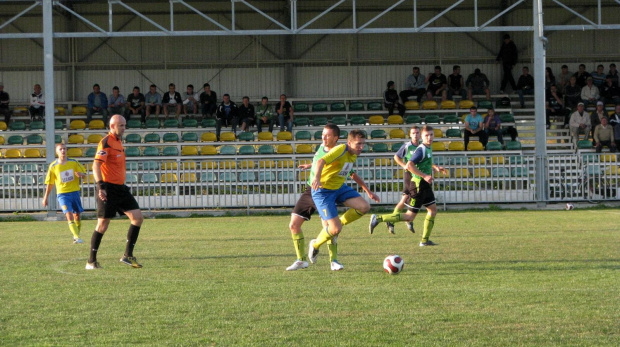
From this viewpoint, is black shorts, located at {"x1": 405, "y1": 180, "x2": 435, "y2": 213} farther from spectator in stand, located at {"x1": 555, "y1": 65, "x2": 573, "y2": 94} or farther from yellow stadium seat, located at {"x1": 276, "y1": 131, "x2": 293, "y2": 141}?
spectator in stand, located at {"x1": 555, "y1": 65, "x2": 573, "y2": 94}

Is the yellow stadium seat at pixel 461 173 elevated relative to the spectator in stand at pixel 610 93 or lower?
lower

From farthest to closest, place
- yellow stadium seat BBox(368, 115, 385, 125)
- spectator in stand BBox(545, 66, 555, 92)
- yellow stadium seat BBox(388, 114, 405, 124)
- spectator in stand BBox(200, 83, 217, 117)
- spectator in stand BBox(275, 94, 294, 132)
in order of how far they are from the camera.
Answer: spectator in stand BBox(545, 66, 555, 92), spectator in stand BBox(200, 83, 217, 117), yellow stadium seat BBox(368, 115, 385, 125), yellow stadium seat BBox(388, 114, 405, 124), spectator in stand BBox(275, 94, 294, 132)

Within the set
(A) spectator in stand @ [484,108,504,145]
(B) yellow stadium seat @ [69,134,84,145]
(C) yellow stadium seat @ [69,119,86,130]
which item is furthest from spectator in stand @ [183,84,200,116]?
(A) spectator in stand @ [484,108,504,145]

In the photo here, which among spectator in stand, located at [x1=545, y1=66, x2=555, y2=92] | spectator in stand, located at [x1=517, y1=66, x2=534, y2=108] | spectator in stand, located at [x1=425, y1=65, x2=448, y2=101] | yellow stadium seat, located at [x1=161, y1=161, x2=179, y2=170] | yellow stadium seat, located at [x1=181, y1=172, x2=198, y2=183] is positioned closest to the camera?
yellow stadium seat, located at [x1=161, y1=161, x2=179, y2=170]

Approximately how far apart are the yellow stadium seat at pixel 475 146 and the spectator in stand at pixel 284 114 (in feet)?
20.7

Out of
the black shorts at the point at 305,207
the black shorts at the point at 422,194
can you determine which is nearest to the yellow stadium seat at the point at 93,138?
the black shorts at the point at 422,194

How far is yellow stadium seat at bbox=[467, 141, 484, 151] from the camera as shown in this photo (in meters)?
26.4

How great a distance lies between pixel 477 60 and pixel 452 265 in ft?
81.7

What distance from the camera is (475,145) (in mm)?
26578

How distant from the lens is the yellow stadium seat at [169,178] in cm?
2285

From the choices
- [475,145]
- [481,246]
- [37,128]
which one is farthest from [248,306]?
[37,128]

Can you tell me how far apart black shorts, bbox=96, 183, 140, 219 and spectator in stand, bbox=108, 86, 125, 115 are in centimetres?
2141

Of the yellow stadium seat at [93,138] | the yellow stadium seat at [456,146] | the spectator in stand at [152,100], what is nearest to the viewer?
the yellow stadium seat at [456,146]

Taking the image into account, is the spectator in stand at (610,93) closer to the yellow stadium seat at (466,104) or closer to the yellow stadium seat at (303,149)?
the yellow stadium seat at (466,104)
